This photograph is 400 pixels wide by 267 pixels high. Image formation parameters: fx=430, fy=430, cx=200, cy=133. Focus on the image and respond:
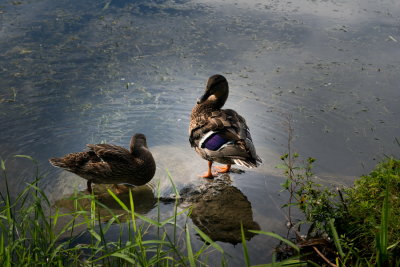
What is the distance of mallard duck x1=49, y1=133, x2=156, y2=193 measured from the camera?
4.50 meters

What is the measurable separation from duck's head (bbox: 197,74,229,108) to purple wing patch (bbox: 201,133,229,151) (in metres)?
0.99

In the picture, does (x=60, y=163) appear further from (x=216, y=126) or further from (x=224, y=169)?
(x=224, y=169)

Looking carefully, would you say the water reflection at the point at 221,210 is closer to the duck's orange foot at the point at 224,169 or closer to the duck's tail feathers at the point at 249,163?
the duck's orange foot at the point at 224,169

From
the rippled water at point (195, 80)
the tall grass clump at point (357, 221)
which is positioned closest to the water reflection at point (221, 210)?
the rippled water at point (195, 80)

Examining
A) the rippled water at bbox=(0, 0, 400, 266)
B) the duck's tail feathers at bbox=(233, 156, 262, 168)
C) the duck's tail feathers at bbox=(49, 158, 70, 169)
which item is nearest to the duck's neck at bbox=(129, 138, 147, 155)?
the rippled water at bbox=(0, 0, 400, 266)

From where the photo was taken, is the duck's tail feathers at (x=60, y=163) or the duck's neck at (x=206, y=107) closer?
the duck's tail feathers at (x=60, y=163)

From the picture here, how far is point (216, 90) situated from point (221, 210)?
2011 millimetres

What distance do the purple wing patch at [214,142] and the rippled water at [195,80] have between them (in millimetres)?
467

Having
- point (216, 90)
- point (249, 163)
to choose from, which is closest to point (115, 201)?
point (249, 163)

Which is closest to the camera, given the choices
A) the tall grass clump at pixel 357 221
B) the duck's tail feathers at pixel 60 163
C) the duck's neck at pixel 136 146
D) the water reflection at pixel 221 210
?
the tall grass clump at pixel 357 221

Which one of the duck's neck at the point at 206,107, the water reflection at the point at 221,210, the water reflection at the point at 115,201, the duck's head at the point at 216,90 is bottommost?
the water reflection at the point at 115,201

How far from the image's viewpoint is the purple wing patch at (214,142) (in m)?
4.59

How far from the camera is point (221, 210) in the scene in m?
4.12

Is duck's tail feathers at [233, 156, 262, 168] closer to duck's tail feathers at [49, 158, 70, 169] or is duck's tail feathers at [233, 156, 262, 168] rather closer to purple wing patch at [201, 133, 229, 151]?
purple wing patch at [201, 133, 229, 151]
